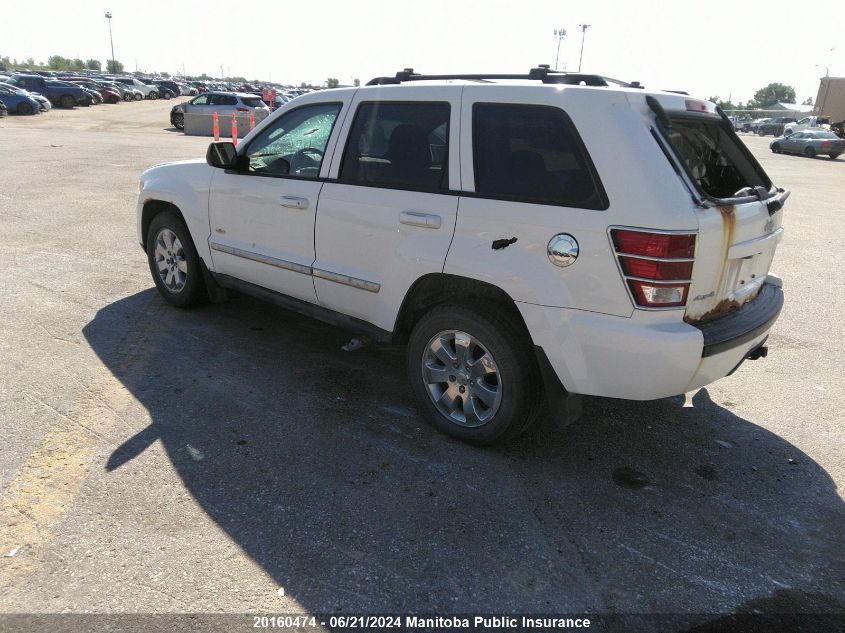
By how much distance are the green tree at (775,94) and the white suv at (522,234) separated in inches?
5858

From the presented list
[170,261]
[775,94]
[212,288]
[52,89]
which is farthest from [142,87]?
[775,94]

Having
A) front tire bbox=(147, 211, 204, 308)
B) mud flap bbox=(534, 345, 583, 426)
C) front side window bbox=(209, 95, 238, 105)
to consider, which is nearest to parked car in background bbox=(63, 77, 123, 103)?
front side window bbox=(209, 95, 238, 105)

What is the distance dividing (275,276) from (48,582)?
2453 millimetres

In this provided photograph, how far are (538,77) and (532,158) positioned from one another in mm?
560

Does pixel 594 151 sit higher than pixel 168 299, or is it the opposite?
pixel 594 151

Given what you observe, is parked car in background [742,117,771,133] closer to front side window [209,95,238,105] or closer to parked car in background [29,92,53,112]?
front side window [209,95,238,105]

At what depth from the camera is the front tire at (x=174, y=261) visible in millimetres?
5270

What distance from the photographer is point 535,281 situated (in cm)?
311

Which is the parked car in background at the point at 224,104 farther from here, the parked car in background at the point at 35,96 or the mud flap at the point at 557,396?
the mud flap at the point at 557,396

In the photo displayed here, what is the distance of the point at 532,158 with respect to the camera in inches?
126

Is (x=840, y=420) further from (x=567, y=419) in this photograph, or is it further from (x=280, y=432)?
(x=280, y=432)

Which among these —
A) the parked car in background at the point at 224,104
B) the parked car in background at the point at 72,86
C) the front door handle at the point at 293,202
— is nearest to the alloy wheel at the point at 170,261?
the front door handle at the point at 293,202

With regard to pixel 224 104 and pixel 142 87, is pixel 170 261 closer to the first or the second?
pixel 224 104

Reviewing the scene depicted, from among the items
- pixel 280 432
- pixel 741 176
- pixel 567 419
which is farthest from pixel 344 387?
pixel 741 176
